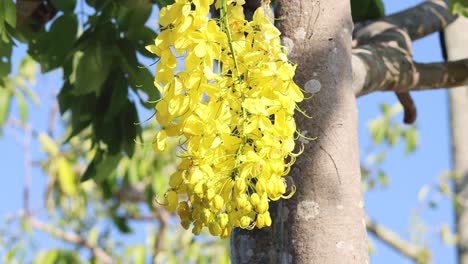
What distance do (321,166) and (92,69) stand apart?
2.47ft

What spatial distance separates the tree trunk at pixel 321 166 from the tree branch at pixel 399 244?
325 cm

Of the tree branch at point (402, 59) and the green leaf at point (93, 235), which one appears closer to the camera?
the tree branch at point (402, 59)

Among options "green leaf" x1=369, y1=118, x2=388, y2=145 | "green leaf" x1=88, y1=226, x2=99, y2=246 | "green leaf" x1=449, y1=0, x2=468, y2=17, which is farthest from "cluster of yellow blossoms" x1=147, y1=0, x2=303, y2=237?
"green leaf" x1=369, y1=118, x2=388, y2=145

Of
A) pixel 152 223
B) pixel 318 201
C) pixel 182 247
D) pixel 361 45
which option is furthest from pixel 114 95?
pixel 152 223

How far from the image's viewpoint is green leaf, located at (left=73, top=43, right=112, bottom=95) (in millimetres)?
1935

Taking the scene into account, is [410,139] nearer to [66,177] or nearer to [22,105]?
[66,177]

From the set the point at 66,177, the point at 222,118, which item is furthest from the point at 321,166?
the point at 66,177

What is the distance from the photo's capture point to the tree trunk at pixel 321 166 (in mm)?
1349

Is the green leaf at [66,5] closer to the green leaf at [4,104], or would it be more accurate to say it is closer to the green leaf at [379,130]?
the green leaf at [4,104]

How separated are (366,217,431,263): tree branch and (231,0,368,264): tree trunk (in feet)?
10.7

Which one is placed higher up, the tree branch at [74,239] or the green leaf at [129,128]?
the green leaf at [129,128]

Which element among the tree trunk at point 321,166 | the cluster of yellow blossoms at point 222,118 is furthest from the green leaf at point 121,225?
the cluster of yellow blossoms at point 222,118

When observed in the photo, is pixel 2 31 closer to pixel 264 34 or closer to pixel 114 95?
pixel 114 95

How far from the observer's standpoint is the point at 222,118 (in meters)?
1.11
